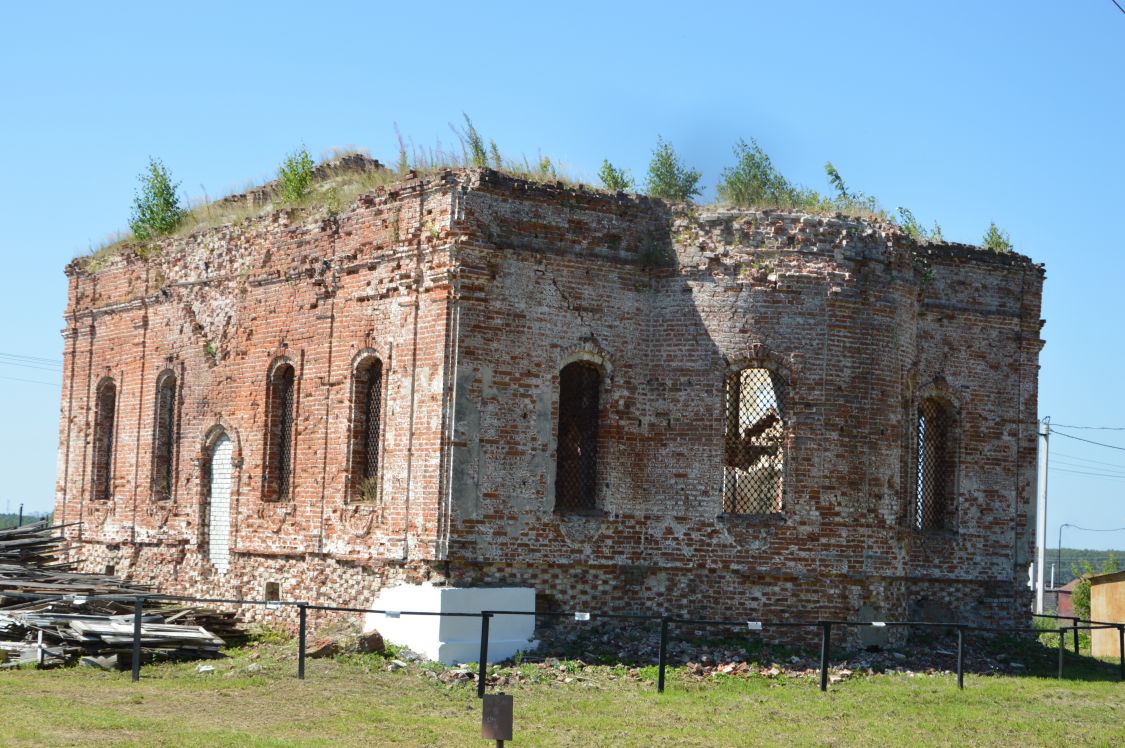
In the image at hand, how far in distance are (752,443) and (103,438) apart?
39.6 ft

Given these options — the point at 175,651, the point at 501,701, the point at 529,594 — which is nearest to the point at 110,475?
the point at 175,651

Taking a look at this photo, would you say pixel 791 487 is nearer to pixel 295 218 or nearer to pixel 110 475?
pixel 295 218

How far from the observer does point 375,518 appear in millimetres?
18156

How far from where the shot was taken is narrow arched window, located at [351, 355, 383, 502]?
18.9 m

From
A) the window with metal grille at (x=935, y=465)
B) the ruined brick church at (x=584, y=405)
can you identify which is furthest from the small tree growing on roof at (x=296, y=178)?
the window with metal grille at (x=935, y=465)

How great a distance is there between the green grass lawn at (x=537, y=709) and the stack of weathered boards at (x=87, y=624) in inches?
16.5

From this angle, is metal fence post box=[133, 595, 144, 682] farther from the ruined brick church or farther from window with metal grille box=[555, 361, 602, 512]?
window with metal grille box=[555, 361, 602, 512]

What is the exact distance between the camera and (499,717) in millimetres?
10078

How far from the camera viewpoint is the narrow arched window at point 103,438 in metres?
24.5

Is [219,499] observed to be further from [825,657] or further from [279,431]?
[825,657]

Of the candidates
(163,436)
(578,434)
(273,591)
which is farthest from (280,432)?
(578,434)

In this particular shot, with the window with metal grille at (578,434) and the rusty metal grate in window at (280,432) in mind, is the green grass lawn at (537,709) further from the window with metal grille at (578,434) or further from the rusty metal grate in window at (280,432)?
the rusty metal grate in window at (280,432)

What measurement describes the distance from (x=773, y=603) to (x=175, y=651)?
744cm

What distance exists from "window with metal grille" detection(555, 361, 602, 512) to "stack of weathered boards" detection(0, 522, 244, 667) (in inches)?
191
